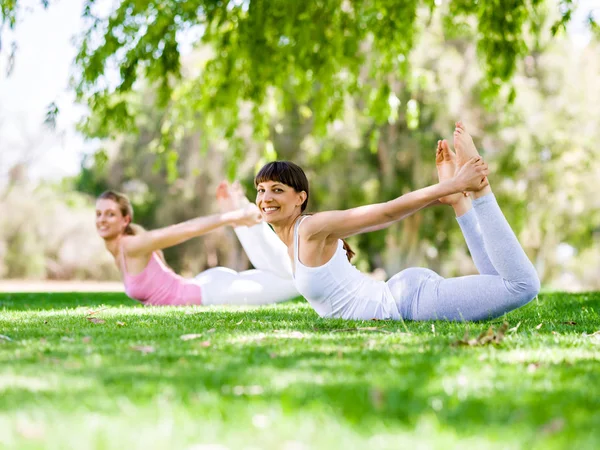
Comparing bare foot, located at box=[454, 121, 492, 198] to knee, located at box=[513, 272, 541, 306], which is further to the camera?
bare foot, located at box=[454, 121, 492, 198]

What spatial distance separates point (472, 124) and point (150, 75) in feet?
46.1

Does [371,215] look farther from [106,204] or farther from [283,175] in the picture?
[106,204]

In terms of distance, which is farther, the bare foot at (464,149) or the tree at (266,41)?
the tree at (266,41)

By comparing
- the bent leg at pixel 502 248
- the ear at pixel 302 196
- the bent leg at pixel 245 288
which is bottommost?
the bent leg at pixel 245 288

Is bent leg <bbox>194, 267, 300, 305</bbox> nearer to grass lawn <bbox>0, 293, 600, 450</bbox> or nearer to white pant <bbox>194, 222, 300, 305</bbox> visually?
white pant <bbox>194, 222, 300, 305</bbox>

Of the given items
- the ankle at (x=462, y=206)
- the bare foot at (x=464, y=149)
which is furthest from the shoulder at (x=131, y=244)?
the bare foot at (x=464, y=149)

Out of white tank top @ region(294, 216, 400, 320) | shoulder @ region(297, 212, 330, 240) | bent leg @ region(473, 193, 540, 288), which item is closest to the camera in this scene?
shoulder @ region(297, 212, 330, 240)

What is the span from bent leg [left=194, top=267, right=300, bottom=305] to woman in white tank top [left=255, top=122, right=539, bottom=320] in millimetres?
2237

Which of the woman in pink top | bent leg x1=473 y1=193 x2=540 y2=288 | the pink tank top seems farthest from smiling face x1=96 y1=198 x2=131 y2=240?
bent leg x1=473 y1=193 x2=540 y2=288

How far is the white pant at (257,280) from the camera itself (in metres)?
7.19

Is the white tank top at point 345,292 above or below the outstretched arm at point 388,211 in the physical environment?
below

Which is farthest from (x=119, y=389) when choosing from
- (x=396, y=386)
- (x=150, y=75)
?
(x=150, y=75)

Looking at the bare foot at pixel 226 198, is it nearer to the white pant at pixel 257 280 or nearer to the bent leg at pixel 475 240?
the white pant at pixel 257 280

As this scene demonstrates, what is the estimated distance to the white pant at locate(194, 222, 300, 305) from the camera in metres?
7.19
